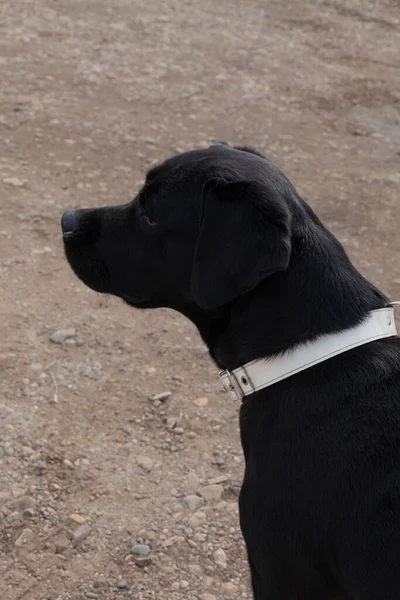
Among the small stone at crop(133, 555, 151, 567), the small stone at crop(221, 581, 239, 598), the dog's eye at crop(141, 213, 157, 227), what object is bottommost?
the small stone at crop(133, 555, 151, 567)

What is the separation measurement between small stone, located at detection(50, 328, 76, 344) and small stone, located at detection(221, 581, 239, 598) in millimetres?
1501

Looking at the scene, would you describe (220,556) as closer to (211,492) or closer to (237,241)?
(211,492)

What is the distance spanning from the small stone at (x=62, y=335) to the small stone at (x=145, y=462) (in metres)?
0.82

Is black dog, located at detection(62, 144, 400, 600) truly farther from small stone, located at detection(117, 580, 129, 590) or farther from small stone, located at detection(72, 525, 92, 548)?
small stone, located at detection(72, 525, 92, 548)

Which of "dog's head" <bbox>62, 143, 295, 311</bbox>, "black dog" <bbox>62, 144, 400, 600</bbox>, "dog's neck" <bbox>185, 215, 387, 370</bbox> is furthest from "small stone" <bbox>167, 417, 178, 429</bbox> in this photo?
"dog's neck" <bbox>185, 215, 387, 370</bbox>

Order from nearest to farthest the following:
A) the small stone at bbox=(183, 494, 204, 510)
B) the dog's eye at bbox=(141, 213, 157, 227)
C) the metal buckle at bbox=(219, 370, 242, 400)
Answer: the metal buckle at bbox=(219, 370, 242, 400) < the dog's eye at bbox=(141, 213, 157, 227) < the small stone at bbox=(183, 494, 204, 510)

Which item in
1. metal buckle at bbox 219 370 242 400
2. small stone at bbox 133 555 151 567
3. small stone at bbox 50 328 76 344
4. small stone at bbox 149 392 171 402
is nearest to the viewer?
metal buckle at bbox 219 370 242 400

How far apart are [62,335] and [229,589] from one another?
1556 mm

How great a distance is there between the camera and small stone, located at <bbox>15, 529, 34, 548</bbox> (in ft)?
10.2

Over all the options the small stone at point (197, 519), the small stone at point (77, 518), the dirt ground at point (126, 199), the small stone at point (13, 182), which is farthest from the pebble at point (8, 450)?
the small stone at point (13, 182)

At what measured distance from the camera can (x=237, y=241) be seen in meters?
2.38

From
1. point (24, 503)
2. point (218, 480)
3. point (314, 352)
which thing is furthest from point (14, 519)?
point (314, 352)

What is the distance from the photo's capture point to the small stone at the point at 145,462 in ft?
11.6

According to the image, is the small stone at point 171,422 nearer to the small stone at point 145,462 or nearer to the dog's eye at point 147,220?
the small stone at point 145,462
